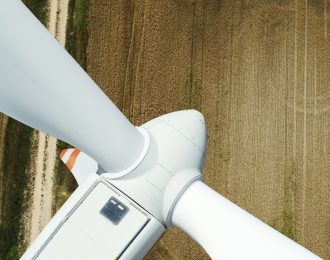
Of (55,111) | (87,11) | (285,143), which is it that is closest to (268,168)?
(285,143)

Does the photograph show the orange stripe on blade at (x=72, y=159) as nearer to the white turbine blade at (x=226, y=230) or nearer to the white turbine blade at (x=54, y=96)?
the white turbine blade at (x=54, y=96)

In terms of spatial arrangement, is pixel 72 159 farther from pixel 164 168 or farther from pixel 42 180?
pixel 42 180

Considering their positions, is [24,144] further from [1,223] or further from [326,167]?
[326,167]

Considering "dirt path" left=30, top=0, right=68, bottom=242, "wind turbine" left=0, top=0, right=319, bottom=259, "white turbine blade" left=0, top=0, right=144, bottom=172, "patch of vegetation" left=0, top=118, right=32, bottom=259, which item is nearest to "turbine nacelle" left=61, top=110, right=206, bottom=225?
"wind turbine" left=0, top=0, right=319, bottom=259

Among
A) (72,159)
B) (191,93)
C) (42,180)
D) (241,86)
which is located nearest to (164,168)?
(72,159)

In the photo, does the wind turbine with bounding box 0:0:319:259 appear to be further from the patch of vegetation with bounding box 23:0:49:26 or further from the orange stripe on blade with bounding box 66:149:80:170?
the patch of vegetation with bounding box 23:0:49:26

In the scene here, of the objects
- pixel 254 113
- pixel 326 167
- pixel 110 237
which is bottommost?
pixel 326 167

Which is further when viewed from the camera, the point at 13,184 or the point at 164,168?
the point at 13,184

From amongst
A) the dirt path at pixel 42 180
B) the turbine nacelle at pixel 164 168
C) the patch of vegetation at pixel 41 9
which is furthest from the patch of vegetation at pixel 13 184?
the turbine nacelle at pixel 164 168
